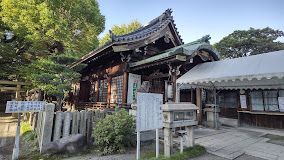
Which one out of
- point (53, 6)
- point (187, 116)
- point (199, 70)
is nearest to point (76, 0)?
point (53, 6)

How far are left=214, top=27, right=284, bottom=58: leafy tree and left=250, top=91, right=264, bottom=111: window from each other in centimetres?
1536

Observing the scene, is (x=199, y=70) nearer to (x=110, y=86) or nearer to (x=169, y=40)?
(x=169, y=40)

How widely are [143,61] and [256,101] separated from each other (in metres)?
9.93

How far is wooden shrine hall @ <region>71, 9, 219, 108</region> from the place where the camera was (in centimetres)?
968

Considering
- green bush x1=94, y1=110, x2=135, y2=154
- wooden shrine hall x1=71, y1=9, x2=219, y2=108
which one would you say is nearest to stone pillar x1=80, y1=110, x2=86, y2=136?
green bush x1=94, y1=110, x2=135, y2=154

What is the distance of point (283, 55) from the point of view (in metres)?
8.09

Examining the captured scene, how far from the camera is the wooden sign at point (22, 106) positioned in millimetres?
5794

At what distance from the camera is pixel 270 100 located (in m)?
13.4

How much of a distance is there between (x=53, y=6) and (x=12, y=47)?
22.7ft

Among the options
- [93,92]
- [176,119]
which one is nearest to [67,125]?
[176,119]

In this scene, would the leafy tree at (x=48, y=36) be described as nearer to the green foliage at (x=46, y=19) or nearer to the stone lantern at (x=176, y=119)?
the green foliage at (x=46, y=19)

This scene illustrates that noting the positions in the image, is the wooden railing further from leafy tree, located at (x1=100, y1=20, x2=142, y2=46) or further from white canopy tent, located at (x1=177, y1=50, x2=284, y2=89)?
leafy tree, located at (x1=100, y1=20, x2=142, y2=46)

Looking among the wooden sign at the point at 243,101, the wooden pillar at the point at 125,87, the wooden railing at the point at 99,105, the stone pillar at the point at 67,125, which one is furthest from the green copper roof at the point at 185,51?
the wooden sign at the point at 243,101

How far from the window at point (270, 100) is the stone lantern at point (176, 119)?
32.1 ft
